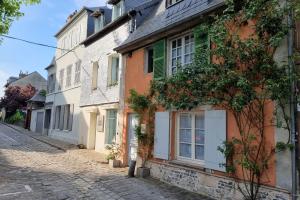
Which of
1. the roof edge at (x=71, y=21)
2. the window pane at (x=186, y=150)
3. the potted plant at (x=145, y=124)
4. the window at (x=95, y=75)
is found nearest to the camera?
the window pane at (x=186, y=150)

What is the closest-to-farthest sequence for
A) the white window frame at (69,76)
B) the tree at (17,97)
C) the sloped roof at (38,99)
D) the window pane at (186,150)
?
the window pane at (186,150)
the white window frame at (69,76)
the sloped roof at (38,99)
the tree at (17,97)

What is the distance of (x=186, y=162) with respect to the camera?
8406 millimetres

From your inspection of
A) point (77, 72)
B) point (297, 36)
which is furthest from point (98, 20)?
point (297, 36)

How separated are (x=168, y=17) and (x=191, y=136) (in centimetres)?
451

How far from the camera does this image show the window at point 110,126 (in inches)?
531

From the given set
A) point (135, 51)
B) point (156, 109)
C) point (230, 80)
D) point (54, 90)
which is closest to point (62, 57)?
point (54, 90)

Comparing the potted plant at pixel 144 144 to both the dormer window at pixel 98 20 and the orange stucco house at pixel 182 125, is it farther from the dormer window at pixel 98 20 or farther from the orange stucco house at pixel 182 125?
the dormer window at pixel 98 20

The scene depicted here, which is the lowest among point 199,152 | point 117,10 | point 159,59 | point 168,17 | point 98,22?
point 199,152

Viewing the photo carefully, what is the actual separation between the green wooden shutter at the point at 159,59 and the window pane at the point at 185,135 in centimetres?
194

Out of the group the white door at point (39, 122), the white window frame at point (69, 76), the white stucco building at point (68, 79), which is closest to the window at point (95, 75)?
the white stucco building at point (68, 79)

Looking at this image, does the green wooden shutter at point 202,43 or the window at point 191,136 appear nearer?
the green wooden shutter at point 202,43

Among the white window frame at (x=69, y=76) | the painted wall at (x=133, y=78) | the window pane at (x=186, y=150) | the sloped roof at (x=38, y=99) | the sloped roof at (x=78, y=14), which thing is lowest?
the window pane at (x=186, y=150)

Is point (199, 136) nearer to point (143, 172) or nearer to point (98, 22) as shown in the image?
point (143, 172)

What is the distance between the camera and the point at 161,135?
9.18 meters
